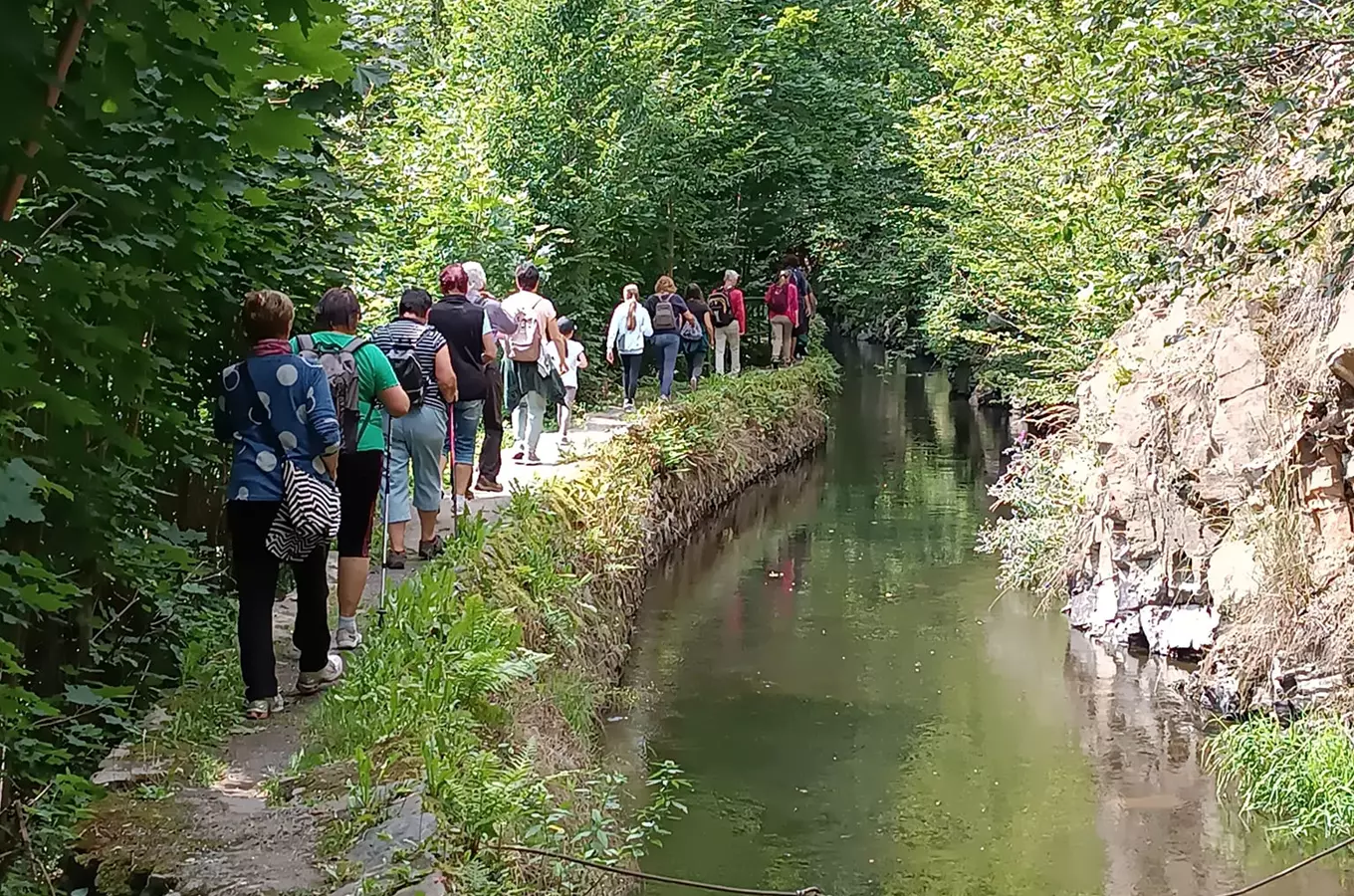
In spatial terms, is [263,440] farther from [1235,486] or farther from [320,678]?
[1235,486]

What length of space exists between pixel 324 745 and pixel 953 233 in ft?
60.5

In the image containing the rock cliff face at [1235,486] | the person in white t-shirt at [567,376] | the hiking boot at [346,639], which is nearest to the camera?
the hiking boot at [346,639]

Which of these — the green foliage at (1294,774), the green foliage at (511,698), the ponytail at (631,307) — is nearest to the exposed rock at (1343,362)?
the green foliage at (1294,774)

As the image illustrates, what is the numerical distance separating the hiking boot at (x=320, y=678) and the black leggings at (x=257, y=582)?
14 cm

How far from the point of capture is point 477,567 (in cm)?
838

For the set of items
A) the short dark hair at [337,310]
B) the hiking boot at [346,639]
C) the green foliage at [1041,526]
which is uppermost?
the short dark hair at [337,310]

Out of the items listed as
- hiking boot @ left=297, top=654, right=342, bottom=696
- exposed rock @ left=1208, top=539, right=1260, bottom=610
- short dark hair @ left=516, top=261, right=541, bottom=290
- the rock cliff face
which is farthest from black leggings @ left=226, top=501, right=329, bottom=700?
exposed rock @ left=1208, top=539, right=1260, bottom=610

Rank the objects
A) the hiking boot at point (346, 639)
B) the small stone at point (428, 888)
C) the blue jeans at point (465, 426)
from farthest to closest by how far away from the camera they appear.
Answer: the blue jeans at point (465, 426)
the hiking boot at point (346, 639)
the small stone at point (428, 888)

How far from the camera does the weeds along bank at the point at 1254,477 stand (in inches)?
311

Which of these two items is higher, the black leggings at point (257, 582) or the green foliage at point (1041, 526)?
the black leggings at point (257, 582)

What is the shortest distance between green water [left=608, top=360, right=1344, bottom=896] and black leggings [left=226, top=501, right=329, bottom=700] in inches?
106

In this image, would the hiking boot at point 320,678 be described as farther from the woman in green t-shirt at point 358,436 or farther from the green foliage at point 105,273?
the green foliage at point 105,273

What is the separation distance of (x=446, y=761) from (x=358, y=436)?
1720 mm

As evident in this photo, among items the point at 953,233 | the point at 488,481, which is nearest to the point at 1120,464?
the point at 488,481
